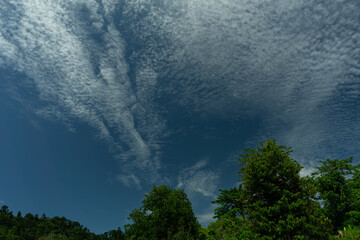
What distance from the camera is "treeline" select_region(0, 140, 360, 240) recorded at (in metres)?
20.2

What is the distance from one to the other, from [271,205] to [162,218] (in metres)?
20.9

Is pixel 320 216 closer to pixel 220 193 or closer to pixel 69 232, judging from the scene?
pixel 220 193

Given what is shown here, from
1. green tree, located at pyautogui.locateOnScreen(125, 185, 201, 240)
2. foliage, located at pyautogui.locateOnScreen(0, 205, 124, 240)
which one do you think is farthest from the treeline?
foliage, located at pyautogui.locateOnScreen(0, 205, 124, 240)

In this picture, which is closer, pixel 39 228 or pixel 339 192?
pixel 339 192

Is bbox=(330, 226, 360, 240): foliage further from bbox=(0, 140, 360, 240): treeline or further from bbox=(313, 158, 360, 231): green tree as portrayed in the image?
bbox=(313, 158, 360, 231): green tree

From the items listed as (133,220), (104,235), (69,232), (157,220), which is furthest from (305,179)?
(69,232)

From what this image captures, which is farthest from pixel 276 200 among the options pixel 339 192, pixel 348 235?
pixel 339 192

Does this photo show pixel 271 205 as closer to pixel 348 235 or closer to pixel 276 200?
pixel 276 200

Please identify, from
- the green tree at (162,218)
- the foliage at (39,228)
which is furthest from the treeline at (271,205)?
the foliage at (39,228)

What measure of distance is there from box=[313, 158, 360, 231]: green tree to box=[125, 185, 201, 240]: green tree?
25.8 m

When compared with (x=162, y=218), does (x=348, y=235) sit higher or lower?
lower

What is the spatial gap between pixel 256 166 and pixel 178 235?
52.9 ft

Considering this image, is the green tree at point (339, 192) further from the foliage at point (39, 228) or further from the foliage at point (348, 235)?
the foliage at point (39, 228)

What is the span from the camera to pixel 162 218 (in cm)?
3678
